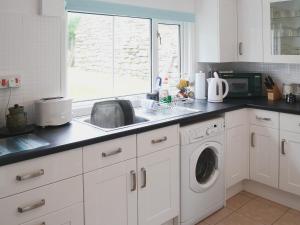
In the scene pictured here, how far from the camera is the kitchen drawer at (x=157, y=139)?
6.76ft

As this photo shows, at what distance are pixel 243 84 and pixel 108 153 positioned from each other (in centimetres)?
189

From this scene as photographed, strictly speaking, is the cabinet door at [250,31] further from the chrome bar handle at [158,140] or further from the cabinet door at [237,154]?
the chrome bar handle at [158,140]

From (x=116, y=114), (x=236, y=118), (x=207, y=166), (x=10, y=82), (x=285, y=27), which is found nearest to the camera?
(x=10, y=82)

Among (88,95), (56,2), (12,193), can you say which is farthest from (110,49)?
(12,193)

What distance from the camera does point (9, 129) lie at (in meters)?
1.88

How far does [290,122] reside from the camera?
261 centimetres

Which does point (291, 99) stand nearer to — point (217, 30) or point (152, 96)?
point (217, 30)

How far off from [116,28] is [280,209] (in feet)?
7.01

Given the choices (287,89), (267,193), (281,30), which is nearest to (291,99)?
(287,89)

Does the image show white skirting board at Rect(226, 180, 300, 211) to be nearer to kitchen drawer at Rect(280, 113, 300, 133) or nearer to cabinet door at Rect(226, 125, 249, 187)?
cabinet door at Rect(226, 125, 249, 187)

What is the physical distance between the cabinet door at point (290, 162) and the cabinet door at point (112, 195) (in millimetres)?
1405

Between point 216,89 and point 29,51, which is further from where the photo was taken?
point 216,89

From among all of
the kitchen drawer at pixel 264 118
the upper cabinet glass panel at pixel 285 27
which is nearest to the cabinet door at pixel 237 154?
the kitchen drawer at pixel 264 118

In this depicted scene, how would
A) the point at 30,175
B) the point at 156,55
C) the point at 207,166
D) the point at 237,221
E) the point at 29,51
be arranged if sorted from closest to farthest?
the point at 30,175, the point at 29,51, the point at 237,221, the point at 207,166, the point at 156,55
